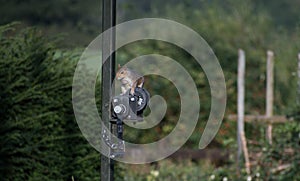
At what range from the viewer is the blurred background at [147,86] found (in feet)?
21.7

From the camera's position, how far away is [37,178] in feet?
21.8

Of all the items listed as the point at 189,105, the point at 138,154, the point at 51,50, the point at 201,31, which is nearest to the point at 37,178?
the point at 51,50

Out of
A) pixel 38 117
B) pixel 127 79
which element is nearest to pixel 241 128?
pixel 38 117

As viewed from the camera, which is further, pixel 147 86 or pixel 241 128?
pixel 147 86

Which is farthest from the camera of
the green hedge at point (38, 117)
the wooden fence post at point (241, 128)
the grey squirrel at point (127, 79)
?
the wooden fence post at point (241, 128)

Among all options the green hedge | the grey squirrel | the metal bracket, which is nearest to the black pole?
the metal bracket

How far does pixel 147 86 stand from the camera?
13.2 m

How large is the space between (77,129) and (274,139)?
3244mm

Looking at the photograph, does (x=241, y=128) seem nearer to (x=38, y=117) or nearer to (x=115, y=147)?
(x=38, y=117)

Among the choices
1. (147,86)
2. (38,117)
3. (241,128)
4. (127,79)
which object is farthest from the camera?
(147,86)

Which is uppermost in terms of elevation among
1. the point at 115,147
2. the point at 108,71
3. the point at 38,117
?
the point at 108,71

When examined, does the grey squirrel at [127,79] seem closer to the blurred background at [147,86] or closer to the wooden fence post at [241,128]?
the blurred background at [147,86]

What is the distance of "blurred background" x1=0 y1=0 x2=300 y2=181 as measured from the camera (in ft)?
21.7

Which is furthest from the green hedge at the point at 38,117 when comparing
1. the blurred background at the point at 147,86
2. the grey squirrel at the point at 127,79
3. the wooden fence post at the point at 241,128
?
the wooden fence post at the point at 241,128
